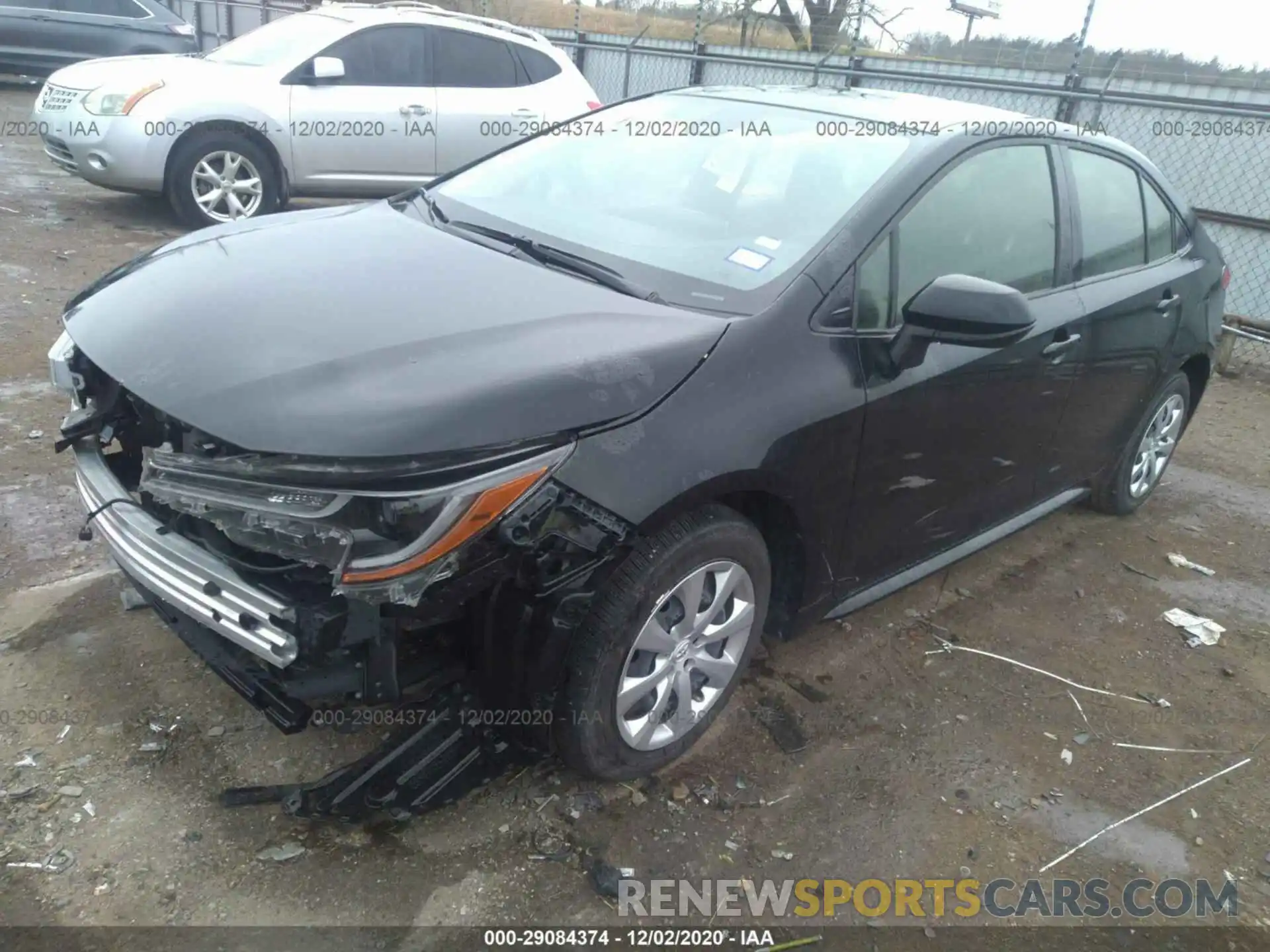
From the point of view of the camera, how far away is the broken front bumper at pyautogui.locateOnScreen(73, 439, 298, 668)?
1.99m

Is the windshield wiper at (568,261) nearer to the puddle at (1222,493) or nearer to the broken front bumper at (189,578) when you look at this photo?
the broken front bumper at (189,578)

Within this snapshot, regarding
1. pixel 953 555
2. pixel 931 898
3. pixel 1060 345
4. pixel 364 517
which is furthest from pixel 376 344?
pixel 1060 345

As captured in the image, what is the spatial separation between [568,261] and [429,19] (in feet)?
20.7

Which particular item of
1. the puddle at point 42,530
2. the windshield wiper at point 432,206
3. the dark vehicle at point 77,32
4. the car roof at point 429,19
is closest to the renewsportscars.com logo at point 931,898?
the windshield wiper at point 432,206

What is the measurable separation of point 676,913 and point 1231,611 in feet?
9.52

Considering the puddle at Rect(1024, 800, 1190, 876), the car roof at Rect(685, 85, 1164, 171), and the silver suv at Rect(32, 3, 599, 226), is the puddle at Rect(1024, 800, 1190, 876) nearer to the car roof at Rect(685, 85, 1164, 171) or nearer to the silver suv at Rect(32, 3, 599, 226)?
the car roof at Rect(685, 85, 1164, 171)

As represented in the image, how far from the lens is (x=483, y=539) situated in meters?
1.98

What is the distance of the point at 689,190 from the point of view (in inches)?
121

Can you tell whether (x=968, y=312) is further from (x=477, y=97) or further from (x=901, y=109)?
(x=477, y=97)

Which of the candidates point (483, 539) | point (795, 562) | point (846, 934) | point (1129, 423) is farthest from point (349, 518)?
point (1129, 423)

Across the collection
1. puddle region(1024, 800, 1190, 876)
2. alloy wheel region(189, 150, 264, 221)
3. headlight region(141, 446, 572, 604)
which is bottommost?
puddle region(1024, 800, 1190, 876)

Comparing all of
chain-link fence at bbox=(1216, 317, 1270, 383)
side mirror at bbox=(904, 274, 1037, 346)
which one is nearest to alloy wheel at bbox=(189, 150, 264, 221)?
side mirror at bbox=(904, 274, 1037, 346)

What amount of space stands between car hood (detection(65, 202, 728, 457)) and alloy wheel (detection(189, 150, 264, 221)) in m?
5.18

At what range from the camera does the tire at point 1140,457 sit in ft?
13.9
